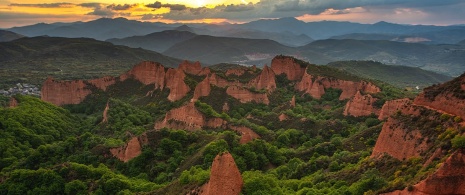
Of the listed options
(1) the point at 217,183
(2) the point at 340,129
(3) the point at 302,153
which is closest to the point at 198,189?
(1) the point at 217,183

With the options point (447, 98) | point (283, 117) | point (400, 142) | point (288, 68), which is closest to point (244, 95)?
point (283, 117)

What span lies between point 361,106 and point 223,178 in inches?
1855

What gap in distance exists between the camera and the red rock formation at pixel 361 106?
72.6 m

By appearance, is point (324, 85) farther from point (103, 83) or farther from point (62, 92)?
point (62, 92)

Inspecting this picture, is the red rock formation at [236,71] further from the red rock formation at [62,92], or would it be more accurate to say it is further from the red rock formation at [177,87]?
the red rock formation at [62,92]

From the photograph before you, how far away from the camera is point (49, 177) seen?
4406 centimetres

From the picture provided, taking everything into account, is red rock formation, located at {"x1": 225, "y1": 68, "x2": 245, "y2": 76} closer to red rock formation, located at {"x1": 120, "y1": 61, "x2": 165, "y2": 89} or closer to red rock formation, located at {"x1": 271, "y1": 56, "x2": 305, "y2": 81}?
red rock formation, located at {"x1": 271, "y1": 56, "x2": 305, "y2": 81}

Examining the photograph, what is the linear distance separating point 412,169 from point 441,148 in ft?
7.12

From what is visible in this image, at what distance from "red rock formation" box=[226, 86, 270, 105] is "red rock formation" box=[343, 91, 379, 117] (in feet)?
63.7

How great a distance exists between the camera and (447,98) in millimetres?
33312

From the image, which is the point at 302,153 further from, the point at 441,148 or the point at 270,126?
the point at 441,148

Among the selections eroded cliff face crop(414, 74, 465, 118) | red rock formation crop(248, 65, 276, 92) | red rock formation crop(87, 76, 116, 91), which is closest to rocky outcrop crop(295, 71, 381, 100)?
red rock formation crop(248, 65, 276, 92)

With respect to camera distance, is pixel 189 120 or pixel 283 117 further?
pixel 283 117

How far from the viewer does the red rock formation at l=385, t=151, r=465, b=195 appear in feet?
78.5
